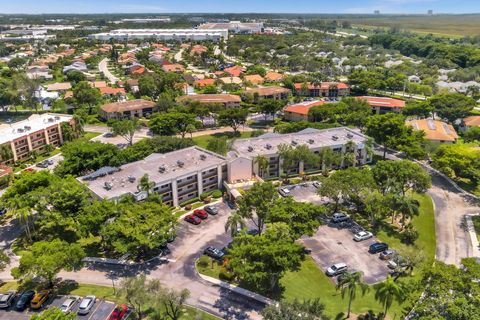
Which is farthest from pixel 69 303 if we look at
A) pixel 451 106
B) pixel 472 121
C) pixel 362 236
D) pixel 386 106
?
pixel 451 106

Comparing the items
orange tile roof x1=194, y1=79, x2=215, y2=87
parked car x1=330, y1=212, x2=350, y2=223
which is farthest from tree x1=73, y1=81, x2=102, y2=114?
parked car x1=330, y1=212, x2=350, y2=223

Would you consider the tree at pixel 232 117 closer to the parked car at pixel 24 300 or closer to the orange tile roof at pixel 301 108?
the orange tile roof at pixel 301 108

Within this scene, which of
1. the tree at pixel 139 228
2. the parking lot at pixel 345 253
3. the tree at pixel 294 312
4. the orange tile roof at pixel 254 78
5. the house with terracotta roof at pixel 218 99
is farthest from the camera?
the orange tile roof at pixel 254 78

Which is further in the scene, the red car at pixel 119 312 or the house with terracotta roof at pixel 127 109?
the house with terracotta roof at pixel 127 109

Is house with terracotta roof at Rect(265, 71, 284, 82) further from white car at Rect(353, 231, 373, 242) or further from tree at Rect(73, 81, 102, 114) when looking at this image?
white car at Rect(353, 231, 373, 242)

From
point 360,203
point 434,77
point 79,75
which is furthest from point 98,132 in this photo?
point 434,77

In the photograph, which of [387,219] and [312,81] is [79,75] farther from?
[387,219]

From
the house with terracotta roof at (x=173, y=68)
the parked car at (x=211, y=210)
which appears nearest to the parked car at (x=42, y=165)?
the parked car at (x=211, y=210)
